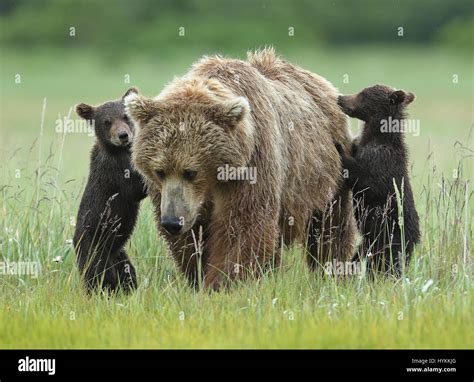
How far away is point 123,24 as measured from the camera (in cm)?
5809

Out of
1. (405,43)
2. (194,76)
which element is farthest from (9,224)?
(405,43)

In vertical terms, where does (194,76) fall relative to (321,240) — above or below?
above

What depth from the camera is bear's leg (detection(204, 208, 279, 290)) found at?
703 centimetres

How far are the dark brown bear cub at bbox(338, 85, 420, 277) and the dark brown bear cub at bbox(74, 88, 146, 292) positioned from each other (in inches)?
70.0

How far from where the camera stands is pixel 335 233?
28.7 feet

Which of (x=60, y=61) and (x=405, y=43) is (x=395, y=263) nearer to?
(x=405, y=43)

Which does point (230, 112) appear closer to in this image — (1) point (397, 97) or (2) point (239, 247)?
(2) point (239, 247)

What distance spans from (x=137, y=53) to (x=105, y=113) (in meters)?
48.4

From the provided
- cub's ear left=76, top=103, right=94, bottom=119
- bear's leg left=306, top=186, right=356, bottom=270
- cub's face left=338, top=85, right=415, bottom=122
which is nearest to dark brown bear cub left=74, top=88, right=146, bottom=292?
cub's ear left=76, top=103, right=94, bottom=119

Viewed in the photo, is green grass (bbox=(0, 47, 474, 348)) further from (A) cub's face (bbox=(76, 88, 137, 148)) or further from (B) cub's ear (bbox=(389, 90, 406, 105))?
(A) cub's face (bbox=(76, 88, 137, 148))
